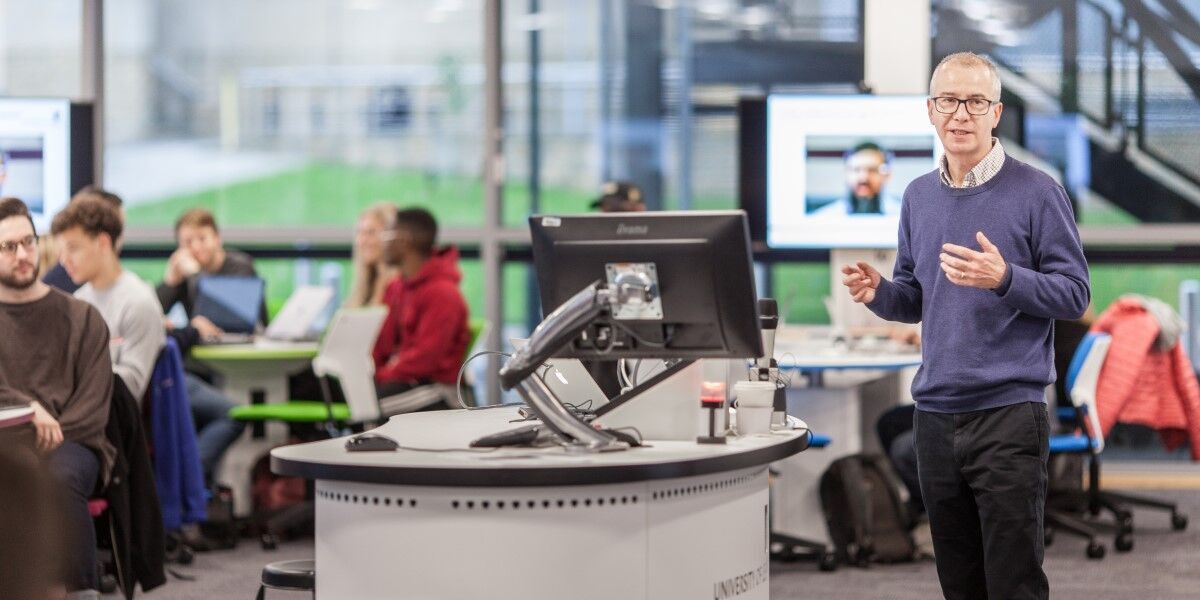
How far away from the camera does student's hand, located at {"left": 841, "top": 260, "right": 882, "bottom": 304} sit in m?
2.97

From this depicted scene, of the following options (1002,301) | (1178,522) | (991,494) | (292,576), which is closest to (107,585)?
(292,576)

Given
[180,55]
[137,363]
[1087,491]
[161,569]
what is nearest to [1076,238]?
[161,569]

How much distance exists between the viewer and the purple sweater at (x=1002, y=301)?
2.80 meters

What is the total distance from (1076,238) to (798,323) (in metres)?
4.49

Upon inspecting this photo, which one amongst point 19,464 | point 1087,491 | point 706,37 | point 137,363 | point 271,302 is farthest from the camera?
point 706,37

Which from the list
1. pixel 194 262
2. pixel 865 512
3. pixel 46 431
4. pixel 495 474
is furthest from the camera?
pixel 194 262

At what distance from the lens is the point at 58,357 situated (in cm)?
404

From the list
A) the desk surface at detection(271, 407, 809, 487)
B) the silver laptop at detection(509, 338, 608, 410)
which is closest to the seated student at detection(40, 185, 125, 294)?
the silver laptop at detection(509, 338, 608, 410)

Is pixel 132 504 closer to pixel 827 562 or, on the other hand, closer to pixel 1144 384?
pixel 827 562

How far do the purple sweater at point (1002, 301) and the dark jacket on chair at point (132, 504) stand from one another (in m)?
2.37

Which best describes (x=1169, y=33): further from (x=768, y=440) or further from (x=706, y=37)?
Answer: (x=768, y=440)

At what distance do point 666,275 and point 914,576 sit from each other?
2.81m

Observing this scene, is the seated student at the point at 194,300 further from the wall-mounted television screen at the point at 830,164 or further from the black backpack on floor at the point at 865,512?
the black backpack on floor at the point at 865,512

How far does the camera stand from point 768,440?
2920 mm
